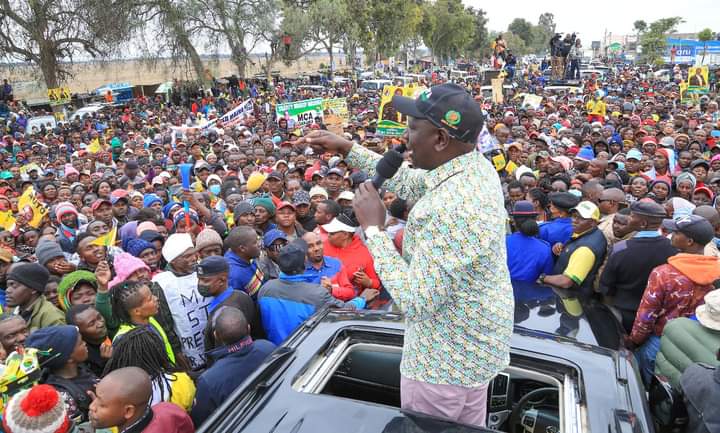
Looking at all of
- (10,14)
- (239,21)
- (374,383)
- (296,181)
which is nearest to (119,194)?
(296,181)

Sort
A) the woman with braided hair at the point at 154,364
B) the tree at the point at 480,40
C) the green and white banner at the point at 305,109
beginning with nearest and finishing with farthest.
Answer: the woman with braided hair at the point at 154,364 → the green and white banner at the point at 305,109 → the tree at the point at 480,40

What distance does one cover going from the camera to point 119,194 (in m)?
6.53

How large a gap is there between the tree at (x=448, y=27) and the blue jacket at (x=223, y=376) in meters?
54.3

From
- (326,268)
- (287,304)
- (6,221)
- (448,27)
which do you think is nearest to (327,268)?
(326,268)

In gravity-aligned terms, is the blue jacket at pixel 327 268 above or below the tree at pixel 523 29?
below

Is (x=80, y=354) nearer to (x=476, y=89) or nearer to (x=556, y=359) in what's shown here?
(x=556, y=359)

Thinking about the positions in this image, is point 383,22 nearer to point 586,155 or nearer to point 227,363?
point 586,155

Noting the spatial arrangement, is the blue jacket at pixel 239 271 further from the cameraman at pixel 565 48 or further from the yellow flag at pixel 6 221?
the cameraman at pixel 565 48

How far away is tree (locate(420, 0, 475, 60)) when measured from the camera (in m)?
54.7

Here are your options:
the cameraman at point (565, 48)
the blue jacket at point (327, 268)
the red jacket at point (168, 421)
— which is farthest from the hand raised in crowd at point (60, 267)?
the cameraman at point (565, 48)

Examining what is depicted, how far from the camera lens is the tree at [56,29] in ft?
71.1

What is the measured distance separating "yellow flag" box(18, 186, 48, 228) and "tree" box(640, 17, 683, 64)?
50990mm

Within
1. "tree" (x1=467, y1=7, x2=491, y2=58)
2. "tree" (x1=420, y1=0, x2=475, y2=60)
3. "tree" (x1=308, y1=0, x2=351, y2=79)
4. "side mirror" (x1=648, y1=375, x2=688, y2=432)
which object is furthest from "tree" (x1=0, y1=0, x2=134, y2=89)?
"tree" (x1=467, y1=7, x2=491, y2=58)

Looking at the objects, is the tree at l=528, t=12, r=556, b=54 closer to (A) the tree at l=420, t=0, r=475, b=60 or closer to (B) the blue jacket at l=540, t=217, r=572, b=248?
(A) the tree at l=420, t=0, r=475, b=60
